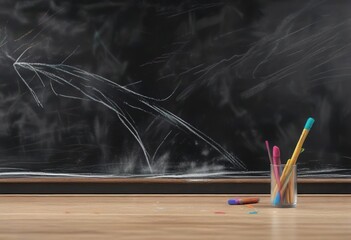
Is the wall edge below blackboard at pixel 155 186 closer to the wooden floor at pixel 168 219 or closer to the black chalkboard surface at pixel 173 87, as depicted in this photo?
the black chalkboard surface at pixel 173 87

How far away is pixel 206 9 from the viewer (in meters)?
2.25

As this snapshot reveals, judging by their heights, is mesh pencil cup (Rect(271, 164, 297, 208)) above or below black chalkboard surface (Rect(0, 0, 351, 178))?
below

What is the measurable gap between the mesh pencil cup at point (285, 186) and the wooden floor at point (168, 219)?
0.11ft

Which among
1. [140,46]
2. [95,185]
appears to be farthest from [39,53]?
[95,185]

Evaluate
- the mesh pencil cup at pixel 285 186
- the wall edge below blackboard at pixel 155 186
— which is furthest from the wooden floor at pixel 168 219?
the wall edge below blackboard at pixel 155 186

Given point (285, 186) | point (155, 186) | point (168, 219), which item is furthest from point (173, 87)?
point (168, 219)

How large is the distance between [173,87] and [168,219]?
0.87 meters

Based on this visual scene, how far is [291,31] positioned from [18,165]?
1015 mm

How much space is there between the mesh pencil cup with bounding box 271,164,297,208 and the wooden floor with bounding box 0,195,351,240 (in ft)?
0.11

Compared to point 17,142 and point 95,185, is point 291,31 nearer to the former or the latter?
point 95,185

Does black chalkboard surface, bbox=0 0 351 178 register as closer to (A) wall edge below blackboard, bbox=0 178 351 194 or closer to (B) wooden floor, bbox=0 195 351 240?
(A) wall edge below blackboard, bbox=0 178 351 194

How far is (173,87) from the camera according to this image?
7.34ft

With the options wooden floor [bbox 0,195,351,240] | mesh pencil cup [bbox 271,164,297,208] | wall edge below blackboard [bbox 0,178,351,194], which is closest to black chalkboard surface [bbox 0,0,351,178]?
wall edge below blackboard [bbox 0,178,351,194]

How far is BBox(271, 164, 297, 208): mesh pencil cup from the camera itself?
1639 millimetres
